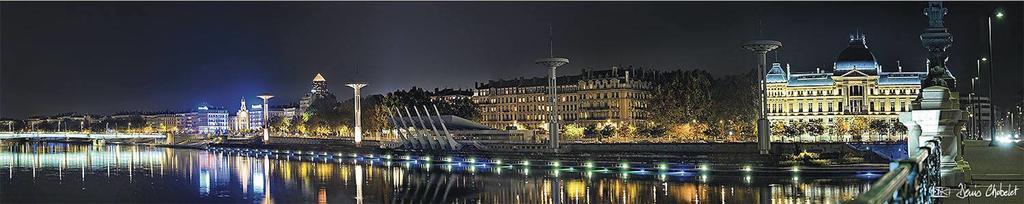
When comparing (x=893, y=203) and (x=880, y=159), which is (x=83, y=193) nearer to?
(x=880, y=159)

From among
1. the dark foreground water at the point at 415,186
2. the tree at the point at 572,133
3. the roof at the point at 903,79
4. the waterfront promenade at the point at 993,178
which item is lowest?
the dark foreground water at the point at 415,186

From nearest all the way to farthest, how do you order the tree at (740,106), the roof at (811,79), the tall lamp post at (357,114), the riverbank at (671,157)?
the riverbank at (671,157)
the tree at (740,106)
the roof at (811,79)
the tall lamp post at (357,114)

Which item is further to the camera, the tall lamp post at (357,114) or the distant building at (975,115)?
the tall lamp post at (357,114)

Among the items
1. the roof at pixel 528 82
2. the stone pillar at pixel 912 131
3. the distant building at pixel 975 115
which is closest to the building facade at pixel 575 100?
the roof at pixel 528 82

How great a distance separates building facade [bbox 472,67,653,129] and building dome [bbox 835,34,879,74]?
885 inches

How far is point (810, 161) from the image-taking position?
53.4m

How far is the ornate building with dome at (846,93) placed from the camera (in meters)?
107

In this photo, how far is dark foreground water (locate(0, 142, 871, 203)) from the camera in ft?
142

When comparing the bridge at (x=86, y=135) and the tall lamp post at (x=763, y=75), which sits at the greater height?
the tall lamp post at (x=763, y=75)

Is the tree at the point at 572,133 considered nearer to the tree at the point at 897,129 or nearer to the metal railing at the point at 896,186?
the tree at the point at 897,129

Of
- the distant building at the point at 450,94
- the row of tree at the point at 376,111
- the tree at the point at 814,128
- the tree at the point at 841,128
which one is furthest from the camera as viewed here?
the distant building at the point at 450,94

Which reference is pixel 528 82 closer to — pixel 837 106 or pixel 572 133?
pixel 572 133

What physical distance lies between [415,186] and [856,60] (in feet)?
230

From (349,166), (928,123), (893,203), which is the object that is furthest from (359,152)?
(893,203)
